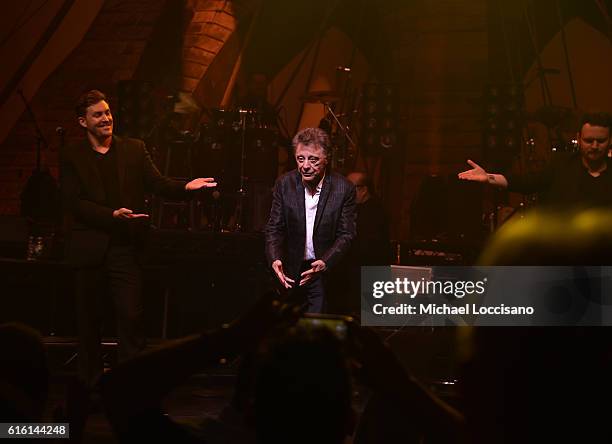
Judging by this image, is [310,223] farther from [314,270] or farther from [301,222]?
[314,270]

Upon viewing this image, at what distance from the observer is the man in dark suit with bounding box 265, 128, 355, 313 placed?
18.0 feet

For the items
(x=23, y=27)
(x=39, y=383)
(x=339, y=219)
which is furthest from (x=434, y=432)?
(x=23, y=27)

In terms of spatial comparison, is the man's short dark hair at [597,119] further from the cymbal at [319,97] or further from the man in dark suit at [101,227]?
the cymbal at [319,97]

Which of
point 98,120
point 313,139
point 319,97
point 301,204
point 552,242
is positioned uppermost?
point 319,97

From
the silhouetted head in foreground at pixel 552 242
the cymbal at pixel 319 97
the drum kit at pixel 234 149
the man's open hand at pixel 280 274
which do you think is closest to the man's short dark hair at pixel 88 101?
the man's open hand at pixel 280 274

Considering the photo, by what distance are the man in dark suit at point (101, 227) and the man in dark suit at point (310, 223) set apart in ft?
1.52

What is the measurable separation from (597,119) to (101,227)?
2.96m

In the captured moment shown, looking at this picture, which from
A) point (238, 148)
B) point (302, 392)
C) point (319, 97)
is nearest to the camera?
point (302, 392)

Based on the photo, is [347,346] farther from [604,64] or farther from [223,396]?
[604,64]

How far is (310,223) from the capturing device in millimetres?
5551

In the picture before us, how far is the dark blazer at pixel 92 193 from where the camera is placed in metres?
5.51

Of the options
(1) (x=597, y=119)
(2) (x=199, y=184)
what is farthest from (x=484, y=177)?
(2) (x=199, y=184)

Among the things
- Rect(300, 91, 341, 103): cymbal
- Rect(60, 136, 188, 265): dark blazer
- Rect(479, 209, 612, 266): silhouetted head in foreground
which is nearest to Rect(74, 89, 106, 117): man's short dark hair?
Rect(60, 136, 188, 265): dark blazer

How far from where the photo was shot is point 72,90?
482 inches
